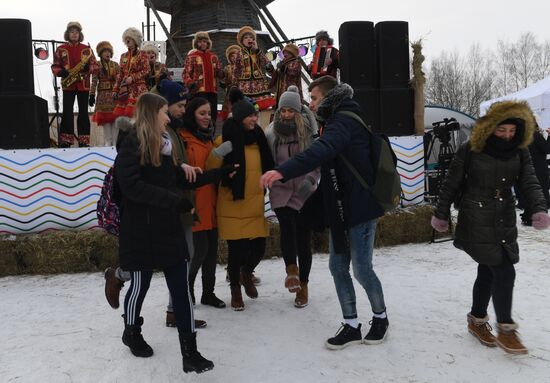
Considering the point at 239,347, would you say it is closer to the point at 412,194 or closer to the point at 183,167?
the point at 183,167

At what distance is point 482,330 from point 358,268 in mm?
907

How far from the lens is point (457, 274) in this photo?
4.83 meters

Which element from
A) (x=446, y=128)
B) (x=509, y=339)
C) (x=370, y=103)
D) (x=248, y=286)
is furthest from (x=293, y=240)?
(x=446, y=128)

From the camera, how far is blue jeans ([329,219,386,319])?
308 cm

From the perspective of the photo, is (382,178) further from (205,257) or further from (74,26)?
(74,26)

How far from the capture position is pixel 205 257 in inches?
154

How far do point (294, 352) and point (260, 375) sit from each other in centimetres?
38

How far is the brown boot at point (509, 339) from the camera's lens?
2.93m

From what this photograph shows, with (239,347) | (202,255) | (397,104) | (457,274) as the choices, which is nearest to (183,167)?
(202,255)

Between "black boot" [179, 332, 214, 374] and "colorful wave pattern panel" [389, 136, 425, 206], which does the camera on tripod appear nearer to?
"colorful wave pattern panel" [389, 136, 425, 206]

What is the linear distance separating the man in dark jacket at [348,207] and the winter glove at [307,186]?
714mm

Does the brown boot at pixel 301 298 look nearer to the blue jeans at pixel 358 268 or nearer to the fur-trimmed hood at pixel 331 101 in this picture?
the blue jeans at pixel 358 268

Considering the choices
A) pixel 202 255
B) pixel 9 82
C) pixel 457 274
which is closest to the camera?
pixel 202 255

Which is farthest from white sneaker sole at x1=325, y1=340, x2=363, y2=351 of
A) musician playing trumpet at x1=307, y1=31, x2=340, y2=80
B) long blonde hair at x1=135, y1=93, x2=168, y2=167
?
musician playing trumpet at x1=307, y1=31, x2=340, y2=80
